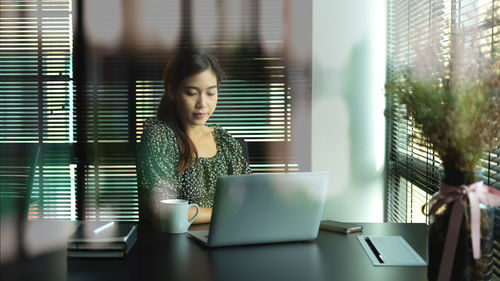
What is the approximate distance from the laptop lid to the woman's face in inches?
52.9

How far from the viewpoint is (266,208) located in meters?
1.45

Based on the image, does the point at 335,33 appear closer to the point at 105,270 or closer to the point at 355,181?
the point at 355,181

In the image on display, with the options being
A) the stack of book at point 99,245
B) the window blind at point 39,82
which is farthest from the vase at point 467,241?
the window blind at point 39,82

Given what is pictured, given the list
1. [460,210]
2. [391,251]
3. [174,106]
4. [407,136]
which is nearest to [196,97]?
[174,106]

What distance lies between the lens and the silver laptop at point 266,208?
141cm

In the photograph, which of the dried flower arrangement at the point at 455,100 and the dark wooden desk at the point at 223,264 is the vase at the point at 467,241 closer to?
the dried flower arrangement at the point at 455,100

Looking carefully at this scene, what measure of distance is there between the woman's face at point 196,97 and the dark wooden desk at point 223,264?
4.08ft

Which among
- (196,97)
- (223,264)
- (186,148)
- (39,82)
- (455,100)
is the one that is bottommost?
(223,264)

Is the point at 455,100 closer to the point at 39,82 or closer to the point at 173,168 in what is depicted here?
the point at 173,168

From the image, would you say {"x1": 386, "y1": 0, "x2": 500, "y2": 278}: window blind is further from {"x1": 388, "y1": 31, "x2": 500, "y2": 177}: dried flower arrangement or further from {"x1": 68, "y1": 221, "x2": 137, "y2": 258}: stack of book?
{"x1": 68, "y1": 221, "x2": 137, "y2": 258}: stack of book

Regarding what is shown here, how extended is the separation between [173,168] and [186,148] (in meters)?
0.14

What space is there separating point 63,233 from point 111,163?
1979 millimetres

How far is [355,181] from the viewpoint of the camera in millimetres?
3438

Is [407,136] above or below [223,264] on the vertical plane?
above
